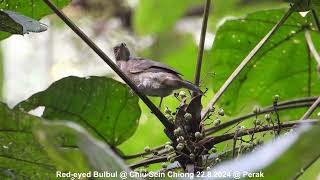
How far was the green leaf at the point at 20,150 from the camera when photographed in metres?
1.30

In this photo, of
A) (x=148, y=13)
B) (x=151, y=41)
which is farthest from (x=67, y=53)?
(x=148, y=13)

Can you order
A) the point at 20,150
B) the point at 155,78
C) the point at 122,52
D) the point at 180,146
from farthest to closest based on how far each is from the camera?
1. the point at 122,52
2. the point at 155,78
3. the point at 20,150
4. the point at 180,146

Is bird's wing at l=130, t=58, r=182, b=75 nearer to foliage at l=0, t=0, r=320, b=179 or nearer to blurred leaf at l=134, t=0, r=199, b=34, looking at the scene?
foliage at l=0, t=0, r=320, b=179

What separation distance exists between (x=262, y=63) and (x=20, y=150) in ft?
2.96

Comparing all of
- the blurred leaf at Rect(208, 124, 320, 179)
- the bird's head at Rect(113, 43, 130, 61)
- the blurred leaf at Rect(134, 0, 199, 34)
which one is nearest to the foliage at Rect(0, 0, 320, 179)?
the blurred leaf at Rect(208, 124, 320, 179)

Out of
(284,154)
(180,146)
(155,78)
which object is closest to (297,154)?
(284,154)

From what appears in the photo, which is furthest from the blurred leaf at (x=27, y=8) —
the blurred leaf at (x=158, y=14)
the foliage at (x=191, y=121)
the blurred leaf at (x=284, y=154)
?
the blurred leaf at (x=158, y=14)

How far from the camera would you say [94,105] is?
162 centimetres

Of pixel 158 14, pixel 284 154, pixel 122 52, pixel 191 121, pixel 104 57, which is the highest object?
pixel 158 14

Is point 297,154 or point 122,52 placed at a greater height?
point 122,52

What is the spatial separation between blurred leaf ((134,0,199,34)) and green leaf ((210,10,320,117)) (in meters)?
1.01

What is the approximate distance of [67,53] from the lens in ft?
14.0

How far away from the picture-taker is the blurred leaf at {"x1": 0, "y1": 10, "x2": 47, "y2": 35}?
46.8 inches

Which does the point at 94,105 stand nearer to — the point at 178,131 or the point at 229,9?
the point at 178,131
